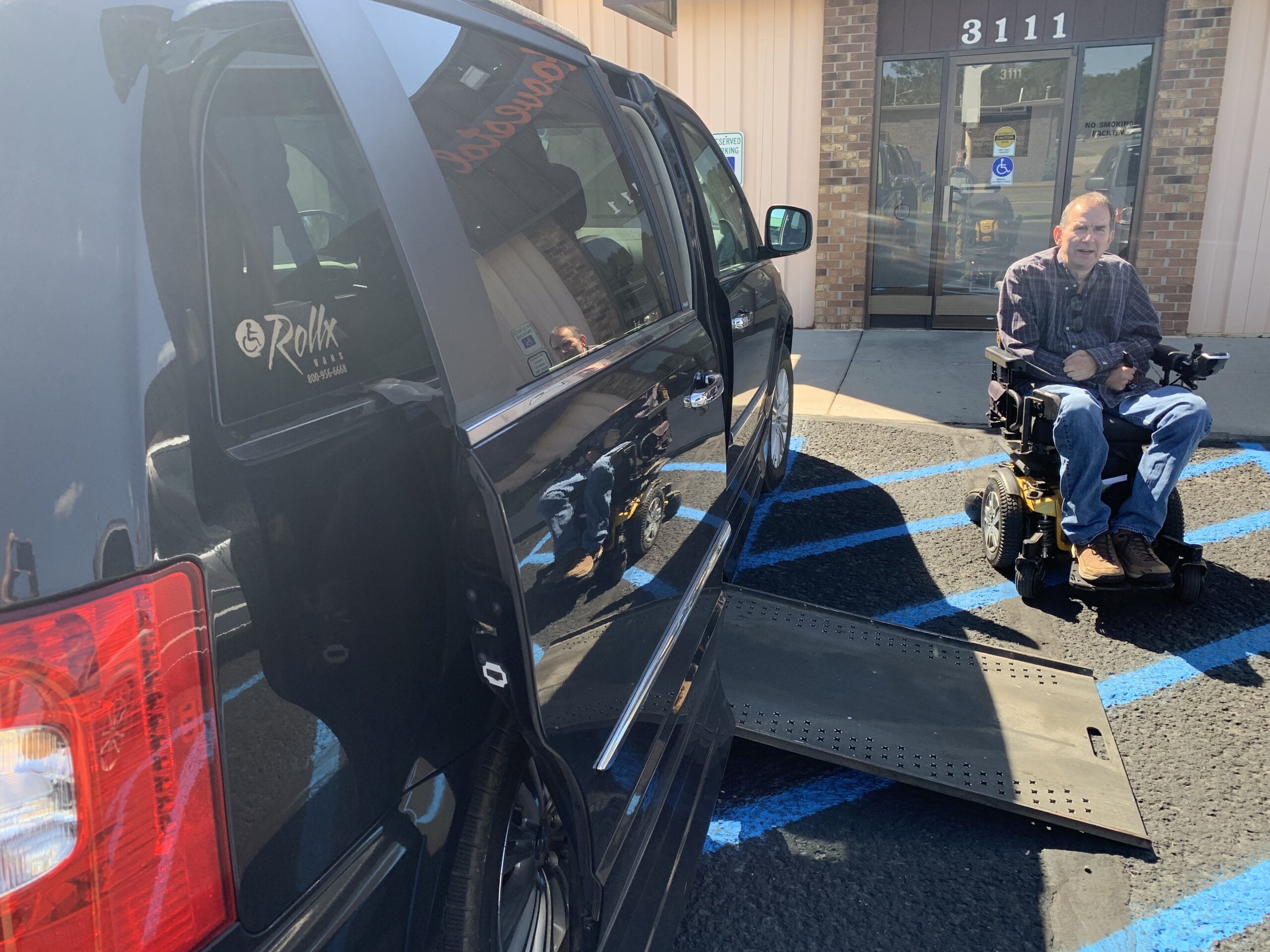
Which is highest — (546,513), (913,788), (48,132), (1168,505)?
(48,132)

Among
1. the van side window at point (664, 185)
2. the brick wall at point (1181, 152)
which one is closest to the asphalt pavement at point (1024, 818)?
the van side window at point (664, 185)

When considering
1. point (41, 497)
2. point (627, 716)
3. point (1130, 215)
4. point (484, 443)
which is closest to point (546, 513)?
point (484, 443)

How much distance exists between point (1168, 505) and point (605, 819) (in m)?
3.12

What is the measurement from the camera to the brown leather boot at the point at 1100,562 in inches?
136

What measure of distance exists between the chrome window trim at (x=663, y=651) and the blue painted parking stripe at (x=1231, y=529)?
119 inches

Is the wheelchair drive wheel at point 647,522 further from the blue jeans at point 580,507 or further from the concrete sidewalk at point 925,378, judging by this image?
the concrete sidewalk at point 925,378

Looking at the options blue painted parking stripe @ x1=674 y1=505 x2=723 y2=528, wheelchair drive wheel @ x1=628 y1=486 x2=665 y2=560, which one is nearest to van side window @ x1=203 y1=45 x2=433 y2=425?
wheelchair drive wheel @ x1=628 y1=486 x2=665 y2=560

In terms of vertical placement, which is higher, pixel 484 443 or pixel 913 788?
pixel 484 443

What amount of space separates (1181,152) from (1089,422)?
6.06m

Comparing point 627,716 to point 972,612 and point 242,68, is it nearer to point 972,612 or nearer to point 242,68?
point 242,68

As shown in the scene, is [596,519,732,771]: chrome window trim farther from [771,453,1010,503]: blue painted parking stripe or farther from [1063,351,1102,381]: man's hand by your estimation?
[771,453,1010,503]: blue painted parking stripe

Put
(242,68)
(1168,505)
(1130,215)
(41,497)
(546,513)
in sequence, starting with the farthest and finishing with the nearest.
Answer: (1130,215)
(1168,505)
(546,513)
(242,68)
(41,497)

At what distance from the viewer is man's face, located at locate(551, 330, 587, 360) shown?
159 cm

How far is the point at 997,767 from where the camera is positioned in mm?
2598
